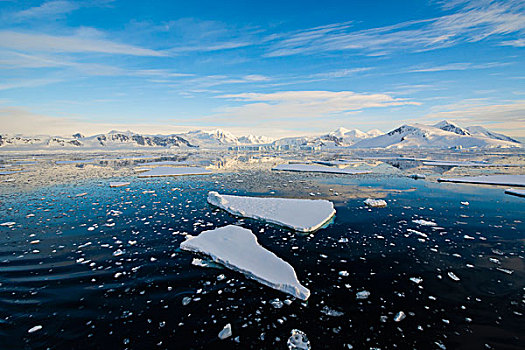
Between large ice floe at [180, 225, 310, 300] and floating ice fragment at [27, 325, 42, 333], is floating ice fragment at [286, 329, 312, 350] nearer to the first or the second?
large ice floe at [180, 225, 310, 300]

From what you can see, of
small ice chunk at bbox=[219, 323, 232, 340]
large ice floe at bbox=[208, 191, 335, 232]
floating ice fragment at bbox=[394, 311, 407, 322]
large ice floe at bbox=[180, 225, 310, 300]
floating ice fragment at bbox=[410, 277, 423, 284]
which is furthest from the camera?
large ice floe at bbox=[208, 191, 335, 232]

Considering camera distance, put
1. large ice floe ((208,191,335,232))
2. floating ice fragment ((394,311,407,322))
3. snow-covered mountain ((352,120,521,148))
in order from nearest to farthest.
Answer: floating ice fragment ((394,311,407,322))
large ice floe ((208,191,335,232))
snow-covered mountain ((352,120,521,148))

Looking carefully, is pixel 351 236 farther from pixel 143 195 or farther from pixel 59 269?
pixel 143 195

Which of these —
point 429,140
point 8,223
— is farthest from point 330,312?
point 429,140

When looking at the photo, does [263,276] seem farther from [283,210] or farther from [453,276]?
[283,210]

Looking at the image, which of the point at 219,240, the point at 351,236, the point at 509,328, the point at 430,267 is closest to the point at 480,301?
the point at 509,328

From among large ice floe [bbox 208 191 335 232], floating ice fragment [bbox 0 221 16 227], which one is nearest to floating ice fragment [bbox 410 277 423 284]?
large ice floe [bbox 208 191 335 232]

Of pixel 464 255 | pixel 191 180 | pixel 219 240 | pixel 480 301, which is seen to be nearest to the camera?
pixel 480 301
